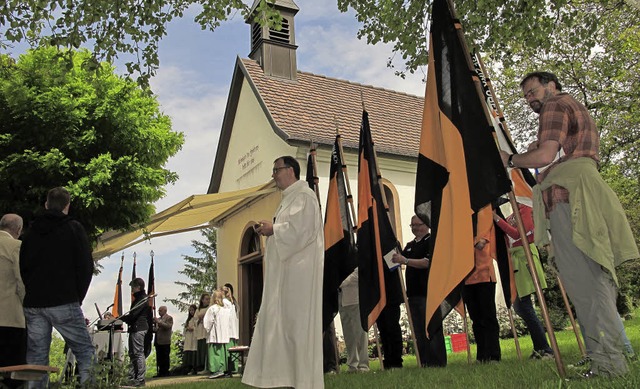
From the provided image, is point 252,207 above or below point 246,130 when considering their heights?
below

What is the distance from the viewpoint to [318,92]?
19.1 m

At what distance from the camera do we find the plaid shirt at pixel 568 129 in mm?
3859

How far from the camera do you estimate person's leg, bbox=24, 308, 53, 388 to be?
17.1 feet

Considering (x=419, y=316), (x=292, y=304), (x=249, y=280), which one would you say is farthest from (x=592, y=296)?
(x=249, y=280)

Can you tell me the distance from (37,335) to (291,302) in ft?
7.97

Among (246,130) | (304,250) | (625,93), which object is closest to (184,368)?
(246,130)

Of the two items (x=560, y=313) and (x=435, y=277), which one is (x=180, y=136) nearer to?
(x=435, y=277)

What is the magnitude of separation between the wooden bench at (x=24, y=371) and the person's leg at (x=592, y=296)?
3619 millimetres

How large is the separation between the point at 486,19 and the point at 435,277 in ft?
15.8

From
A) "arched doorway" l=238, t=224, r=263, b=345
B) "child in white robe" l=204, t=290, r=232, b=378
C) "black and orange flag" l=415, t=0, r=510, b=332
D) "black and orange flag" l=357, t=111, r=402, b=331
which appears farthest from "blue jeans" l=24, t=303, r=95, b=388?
"arched doorway" l=238, t=224, r=263, b=345

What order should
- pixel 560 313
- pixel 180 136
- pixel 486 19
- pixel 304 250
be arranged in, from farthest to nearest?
pixel 560 313
pixel 180 136
pixel 486 19
pixel 304 250

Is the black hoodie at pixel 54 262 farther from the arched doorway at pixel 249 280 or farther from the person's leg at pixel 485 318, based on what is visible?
the arched doorway at pixel 249 280

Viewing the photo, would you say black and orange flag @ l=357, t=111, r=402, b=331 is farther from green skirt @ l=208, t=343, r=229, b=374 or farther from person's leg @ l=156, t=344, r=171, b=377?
person's leg @ l=156, t=344, r=171, b=377

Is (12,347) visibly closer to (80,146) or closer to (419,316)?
(419,316)
